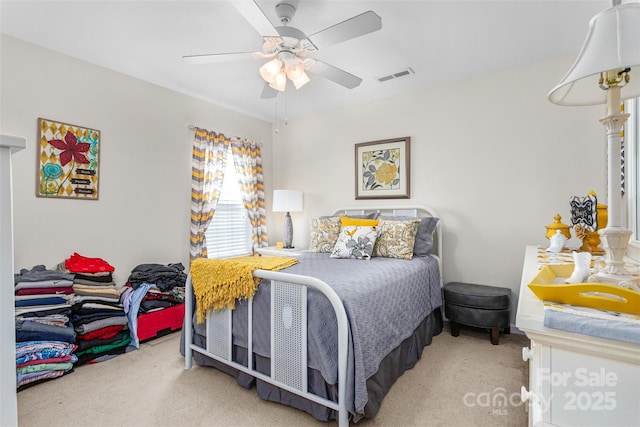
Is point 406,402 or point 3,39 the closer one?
point 406,402

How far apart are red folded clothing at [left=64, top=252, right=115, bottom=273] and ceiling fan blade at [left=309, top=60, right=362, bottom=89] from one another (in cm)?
235

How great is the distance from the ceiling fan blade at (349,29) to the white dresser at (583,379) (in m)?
1.61

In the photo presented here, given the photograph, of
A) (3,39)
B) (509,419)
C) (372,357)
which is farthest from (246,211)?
(509,419)

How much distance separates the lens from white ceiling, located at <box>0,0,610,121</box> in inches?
79.7

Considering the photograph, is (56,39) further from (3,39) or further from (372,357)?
(372,357)

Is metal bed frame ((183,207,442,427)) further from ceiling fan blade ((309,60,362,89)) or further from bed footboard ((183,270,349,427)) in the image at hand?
ceiling fan blade ((309,60,362,89))

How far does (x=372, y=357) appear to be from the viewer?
5.34 ft

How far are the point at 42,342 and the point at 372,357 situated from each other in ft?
7.37

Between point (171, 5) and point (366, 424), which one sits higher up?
point (171, 5)

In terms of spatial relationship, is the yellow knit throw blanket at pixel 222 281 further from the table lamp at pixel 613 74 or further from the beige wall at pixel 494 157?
the beige wall at pixel 494 157

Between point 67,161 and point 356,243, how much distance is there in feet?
8.32

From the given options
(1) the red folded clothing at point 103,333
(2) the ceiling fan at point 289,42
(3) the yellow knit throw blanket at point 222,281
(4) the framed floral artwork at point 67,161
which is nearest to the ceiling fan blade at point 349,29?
(2) the ceiling fan at point 289,42

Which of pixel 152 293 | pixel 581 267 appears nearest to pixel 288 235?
pixel 152 293

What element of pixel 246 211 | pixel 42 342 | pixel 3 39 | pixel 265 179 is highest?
pixel 3 39
